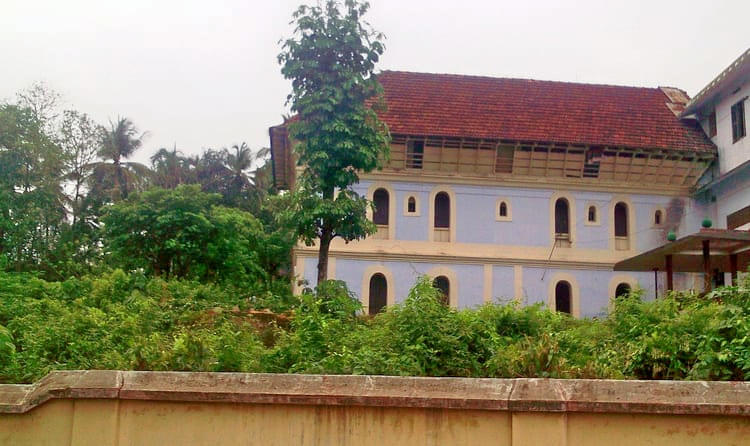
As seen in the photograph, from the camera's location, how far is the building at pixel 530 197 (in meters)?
25.6

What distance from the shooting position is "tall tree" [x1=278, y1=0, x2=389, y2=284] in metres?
17.7

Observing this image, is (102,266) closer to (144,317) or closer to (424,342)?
(144,317)

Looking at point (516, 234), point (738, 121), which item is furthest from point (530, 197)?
point (738, 121)

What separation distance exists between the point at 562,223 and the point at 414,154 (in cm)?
575

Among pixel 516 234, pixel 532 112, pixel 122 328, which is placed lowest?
pixel 122 328

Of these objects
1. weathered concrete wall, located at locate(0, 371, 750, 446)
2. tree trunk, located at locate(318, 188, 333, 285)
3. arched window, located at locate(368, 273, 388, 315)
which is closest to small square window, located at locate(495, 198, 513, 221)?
arched window, located at locate(368, 273, 388, 315)

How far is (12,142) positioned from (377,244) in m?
13.2

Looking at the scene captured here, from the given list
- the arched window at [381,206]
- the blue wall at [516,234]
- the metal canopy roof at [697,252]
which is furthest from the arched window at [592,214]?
the arched window at [381,206]

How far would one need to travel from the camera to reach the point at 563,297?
86.9 feet

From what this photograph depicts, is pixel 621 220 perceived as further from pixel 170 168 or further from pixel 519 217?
pixel 170 168

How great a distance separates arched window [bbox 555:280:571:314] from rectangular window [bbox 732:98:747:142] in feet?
24.1

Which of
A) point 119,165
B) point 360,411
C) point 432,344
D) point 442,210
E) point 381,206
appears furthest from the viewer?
point 119,165

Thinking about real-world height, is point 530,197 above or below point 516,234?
above

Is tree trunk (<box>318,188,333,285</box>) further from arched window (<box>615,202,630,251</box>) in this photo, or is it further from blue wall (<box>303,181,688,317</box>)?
arched window (<box>615,202,630,251</box>)
